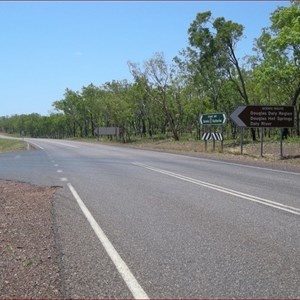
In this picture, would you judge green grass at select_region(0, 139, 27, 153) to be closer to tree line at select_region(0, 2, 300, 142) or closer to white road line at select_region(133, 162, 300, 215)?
tree line at select_region(0, 2, 300, 142)

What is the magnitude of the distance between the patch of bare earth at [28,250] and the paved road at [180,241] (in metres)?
0.19

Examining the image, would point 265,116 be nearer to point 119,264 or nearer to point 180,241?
point 180,241

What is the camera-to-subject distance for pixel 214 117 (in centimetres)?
3194

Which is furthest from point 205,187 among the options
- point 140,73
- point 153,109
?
point 153,109

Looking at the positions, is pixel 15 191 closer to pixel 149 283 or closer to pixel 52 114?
pixel 149 283

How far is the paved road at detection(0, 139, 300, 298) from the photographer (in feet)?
15.4

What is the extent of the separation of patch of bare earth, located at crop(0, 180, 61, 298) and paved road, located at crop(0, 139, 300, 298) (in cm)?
19

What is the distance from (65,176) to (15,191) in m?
3.80

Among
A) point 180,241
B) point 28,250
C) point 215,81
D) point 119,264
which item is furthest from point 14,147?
point 119,264

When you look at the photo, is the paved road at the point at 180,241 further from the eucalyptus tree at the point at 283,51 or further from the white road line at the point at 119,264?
the eucalyptus tree at the point at 283,51

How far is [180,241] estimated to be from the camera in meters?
6.49

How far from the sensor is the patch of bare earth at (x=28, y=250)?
468 centimetres

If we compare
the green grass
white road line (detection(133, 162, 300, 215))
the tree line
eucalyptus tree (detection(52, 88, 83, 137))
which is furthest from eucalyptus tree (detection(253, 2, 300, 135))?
eucalyptus tree (detection(52, 88, 83, 137))

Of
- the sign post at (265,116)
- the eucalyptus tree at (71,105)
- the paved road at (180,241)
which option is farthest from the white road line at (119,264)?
the eucalyptus tree at (71,105)
